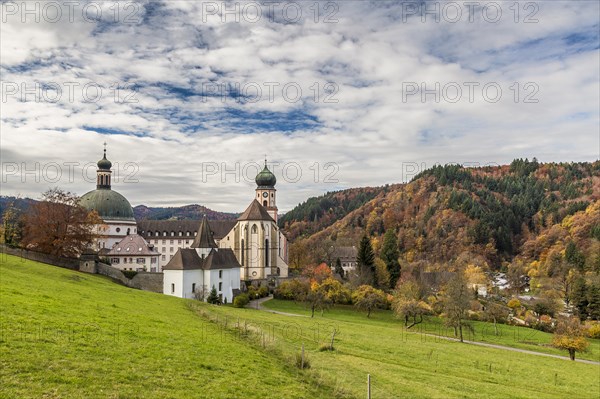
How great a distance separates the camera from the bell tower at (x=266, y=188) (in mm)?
95250

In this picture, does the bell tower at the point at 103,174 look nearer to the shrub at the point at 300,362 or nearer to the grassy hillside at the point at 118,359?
the grassy hillside at the point at 118,359

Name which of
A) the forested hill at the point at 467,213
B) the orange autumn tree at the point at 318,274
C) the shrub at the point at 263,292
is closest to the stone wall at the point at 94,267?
the shrub at the point at 263,292

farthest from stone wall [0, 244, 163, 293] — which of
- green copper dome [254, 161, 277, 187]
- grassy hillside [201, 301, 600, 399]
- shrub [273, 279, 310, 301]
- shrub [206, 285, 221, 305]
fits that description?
green copper dome [254, 161, 277, 187]

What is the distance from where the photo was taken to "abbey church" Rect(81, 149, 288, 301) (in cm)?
5447

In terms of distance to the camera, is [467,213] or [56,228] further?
[467,213]

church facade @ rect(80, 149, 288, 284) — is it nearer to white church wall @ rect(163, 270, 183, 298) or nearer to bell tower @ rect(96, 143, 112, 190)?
bell tower @ rect(96, 143, 112, 190)

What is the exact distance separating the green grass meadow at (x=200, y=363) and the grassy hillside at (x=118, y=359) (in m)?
0.04

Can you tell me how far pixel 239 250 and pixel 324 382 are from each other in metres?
64.1

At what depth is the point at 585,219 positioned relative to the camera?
128250 mm

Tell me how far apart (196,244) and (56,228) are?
17.2 meters

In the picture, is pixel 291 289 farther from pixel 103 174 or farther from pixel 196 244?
pixel 103 174

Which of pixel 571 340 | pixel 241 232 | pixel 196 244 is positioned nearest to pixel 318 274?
pixel 241 232

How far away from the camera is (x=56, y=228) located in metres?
51.6

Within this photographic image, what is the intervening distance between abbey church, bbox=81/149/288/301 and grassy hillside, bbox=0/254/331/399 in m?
32.7
